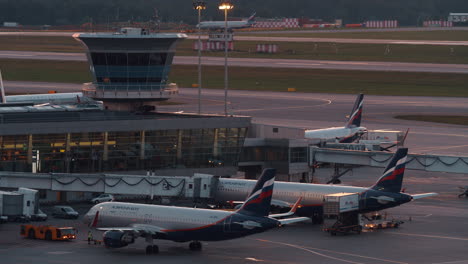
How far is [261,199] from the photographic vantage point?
58.8 metres

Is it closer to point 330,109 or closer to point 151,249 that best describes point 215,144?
point 151,249

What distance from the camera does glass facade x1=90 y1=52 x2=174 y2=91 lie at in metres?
94.6

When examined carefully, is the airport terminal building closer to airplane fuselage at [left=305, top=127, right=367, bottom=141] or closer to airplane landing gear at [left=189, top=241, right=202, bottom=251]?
airplane landing gear at [left=189, top=241, right=202, bottom=251]

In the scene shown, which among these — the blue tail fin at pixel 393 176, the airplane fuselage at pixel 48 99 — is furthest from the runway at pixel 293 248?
the airplane fuselage at pixel 48 99

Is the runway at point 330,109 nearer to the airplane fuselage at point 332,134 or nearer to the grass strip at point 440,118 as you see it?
the grass strip at point 440,118

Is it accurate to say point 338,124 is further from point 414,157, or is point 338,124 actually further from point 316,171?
point 414,157

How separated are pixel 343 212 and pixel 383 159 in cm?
2042

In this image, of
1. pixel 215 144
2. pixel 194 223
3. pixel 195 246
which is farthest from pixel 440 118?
pixel 194 223

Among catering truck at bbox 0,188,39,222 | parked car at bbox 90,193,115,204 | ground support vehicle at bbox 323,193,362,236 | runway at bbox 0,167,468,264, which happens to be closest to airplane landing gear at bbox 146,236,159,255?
runway at bbox 0,167,468,264

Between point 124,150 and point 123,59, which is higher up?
point 123,59

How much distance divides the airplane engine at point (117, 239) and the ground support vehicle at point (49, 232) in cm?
388

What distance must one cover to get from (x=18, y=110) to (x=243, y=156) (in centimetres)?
1998

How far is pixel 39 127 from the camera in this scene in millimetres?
75500

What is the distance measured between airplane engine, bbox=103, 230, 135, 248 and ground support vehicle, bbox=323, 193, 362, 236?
14273 millimetres
